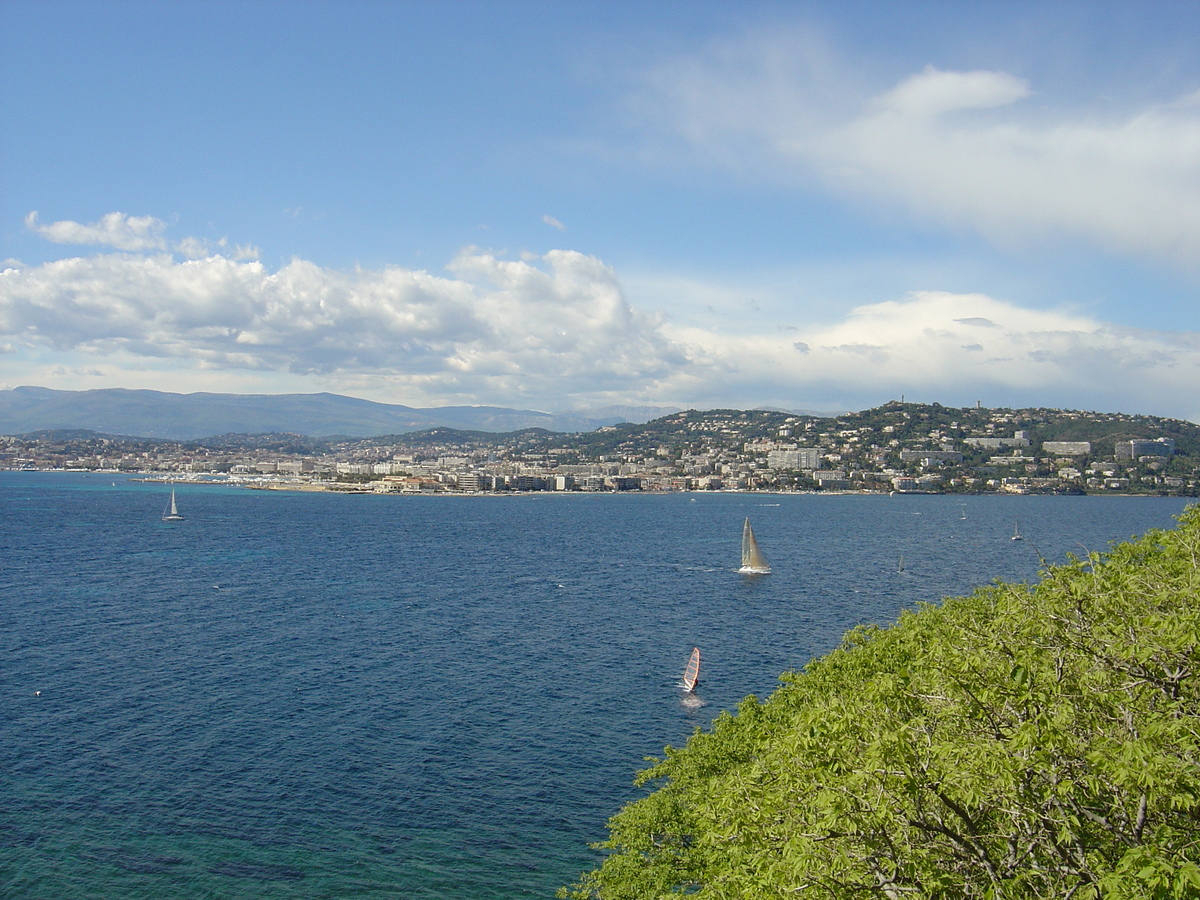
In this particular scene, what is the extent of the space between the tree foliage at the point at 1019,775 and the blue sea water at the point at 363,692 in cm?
151

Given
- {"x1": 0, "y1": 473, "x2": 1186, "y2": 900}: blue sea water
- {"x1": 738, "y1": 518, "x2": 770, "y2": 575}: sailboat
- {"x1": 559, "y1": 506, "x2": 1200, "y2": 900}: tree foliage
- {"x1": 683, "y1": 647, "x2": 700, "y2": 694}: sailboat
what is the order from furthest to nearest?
1. {"x1": 738, "y1": 518, "x2": 770, "y2": 575}: sailboat
2. {"x1": 683, "y1": 647, "x2": 700, "y2": 694}: sailboat
3. {"x1": 0, "y1": 473, "x2": 1186, "y2": 900}: blue sea water
4. {"x1": 559, "y1": 506, "x2": 1200, "y2": 900}: tree foliage

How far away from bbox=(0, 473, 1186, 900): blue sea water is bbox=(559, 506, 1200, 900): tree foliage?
151cm

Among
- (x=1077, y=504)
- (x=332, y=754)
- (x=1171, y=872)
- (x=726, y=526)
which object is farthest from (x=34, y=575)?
(x=1077, y=504)

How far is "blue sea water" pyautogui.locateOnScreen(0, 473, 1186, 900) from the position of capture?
75.2ft

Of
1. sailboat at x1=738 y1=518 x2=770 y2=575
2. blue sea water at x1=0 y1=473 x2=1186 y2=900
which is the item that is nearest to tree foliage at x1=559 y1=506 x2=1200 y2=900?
blue sea water at x1=0 y1=473 x2=1186 y2=900

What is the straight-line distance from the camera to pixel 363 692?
119ft

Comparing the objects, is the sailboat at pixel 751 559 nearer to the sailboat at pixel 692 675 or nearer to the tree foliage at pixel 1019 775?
the sailboat at pixel 692 675

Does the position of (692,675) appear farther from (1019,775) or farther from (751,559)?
(751,559)

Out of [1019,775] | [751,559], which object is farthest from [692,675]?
[751,559]

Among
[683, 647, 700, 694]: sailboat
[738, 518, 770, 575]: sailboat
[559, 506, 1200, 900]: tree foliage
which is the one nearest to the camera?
[559, 506, 1200, 900]: tree foliage

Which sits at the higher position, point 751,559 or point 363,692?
point 751,559

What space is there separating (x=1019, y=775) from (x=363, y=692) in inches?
1281

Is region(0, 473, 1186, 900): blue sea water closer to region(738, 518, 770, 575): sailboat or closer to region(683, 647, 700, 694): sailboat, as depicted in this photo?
region(683, 647, 700, 694): sailboat

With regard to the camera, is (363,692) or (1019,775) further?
(363,692)
